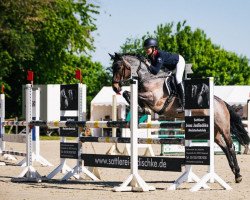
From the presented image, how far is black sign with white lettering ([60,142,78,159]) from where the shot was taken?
1303 cm

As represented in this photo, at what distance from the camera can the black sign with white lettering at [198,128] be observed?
11070 mm

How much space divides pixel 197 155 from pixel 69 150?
2875 millimetres

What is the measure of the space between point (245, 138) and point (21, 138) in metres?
5.70

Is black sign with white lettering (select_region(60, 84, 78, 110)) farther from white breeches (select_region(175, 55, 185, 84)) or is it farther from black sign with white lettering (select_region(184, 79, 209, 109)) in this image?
black sign with white lettering (select_region(184, 79, 209, 109))

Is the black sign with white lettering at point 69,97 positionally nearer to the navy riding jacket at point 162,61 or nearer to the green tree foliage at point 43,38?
the navy riding jacket at point 162,61

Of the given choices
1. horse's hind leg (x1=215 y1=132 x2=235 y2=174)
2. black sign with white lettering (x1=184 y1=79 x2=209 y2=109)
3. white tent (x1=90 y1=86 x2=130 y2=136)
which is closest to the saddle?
horse's hind leg (x1=215 y1=132 x2=235 y2=174)

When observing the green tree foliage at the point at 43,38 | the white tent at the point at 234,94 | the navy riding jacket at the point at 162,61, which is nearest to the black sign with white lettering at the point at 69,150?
the navy riding jacket at the point at 162,61

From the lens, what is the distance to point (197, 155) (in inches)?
436

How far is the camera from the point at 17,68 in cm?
4428

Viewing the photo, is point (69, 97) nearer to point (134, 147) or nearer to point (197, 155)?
point (134, 147)

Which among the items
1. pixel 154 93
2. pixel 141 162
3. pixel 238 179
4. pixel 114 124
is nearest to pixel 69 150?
pixel 114 124

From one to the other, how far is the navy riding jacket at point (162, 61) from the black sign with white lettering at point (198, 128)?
1.51 m

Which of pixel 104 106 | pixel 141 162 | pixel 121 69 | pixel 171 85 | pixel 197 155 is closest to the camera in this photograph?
pixel 197 155

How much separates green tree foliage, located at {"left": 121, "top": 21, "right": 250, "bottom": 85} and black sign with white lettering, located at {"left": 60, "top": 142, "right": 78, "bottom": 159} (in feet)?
195
